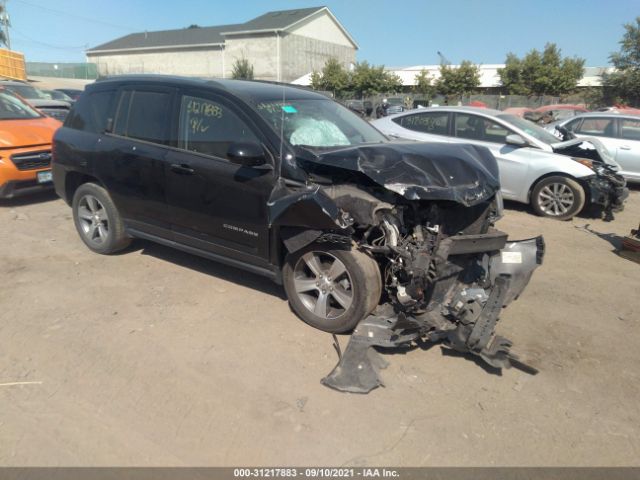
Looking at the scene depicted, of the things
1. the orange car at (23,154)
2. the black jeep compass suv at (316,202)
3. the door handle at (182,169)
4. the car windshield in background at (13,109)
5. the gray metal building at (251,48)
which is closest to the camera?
the black jeep compass suv at (316,202)

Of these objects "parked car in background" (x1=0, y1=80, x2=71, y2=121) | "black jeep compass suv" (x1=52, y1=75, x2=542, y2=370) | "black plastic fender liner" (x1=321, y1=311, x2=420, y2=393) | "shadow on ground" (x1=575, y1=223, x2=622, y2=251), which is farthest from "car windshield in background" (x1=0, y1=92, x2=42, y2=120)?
"shadow on ground" (x1=575, y1=223, x2=622, y2=251)

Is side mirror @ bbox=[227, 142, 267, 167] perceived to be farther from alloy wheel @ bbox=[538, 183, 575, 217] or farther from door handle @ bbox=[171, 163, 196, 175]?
alloy wheel @ bbox=[538, 183, 575, 217]

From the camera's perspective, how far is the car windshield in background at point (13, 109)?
778 centimetres

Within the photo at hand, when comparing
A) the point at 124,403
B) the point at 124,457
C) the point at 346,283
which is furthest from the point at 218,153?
the point at 124,457

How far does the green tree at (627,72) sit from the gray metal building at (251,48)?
30223 millimetres

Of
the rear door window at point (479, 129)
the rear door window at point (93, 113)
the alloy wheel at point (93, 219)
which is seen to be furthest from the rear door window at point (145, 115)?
the rear door window at point (479, 129)

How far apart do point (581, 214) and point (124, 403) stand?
7658 mm

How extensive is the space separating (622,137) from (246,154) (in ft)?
30.0

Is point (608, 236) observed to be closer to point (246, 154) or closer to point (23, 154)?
point (246, 154)

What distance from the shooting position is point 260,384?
10.3 feet

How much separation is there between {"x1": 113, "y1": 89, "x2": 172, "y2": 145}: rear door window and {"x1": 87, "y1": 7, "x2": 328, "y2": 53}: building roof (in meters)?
49.8

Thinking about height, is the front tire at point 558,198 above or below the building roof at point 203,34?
below

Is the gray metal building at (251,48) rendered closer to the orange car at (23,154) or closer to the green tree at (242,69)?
the green tree at (242,69)

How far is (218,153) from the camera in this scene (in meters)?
4.07
